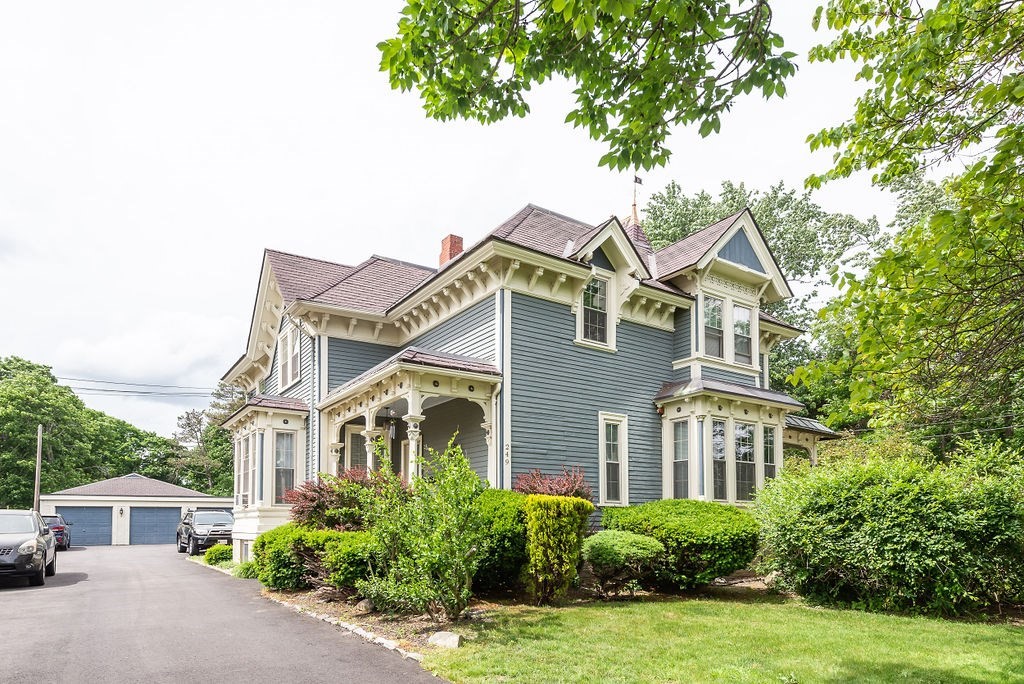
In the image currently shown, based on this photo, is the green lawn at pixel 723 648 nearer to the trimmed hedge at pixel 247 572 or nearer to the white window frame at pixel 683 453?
the white window frame at pixel 683 453

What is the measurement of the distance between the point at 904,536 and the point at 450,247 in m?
12.6

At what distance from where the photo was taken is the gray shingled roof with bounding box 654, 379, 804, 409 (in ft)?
51.6

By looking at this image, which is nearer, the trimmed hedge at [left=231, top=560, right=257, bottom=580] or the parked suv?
the trimmed hedge at [left=231, top=560, right=257, bottom=580]

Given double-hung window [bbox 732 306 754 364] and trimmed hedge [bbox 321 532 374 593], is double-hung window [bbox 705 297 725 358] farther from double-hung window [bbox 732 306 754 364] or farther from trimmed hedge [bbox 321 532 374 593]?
trimmed hedge [bbox 321 532 374 593]

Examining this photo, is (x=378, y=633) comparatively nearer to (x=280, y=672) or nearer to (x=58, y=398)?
(x=280, y=672)

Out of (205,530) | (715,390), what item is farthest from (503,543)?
(205,530)

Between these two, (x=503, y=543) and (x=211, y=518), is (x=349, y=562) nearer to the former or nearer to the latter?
(x=503, y=543)

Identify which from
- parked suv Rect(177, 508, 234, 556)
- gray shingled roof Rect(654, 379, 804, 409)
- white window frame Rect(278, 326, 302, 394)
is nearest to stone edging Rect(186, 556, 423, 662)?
white window frame Rect(278, 326, 302, 394)

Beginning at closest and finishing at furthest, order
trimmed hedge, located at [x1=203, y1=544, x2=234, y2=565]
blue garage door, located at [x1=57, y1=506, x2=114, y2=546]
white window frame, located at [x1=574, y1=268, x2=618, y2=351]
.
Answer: white window frame, located at [x1=574, y1=268, x2=618, y2=351] < trimmed hedge, located at [x1=203, y1=544, x2=234, y2=565] < blue garage door, located at [x1=57, y1=506, x2=114, y2=546]

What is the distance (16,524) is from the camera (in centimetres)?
1472

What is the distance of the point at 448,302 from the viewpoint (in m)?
16.0

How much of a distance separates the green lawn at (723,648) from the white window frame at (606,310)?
6486 mm

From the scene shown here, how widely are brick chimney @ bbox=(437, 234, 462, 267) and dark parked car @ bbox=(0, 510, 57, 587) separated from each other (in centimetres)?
1110

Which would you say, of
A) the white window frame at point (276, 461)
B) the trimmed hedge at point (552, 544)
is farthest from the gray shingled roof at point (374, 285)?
the trimmed hedge at point (552, 544)
